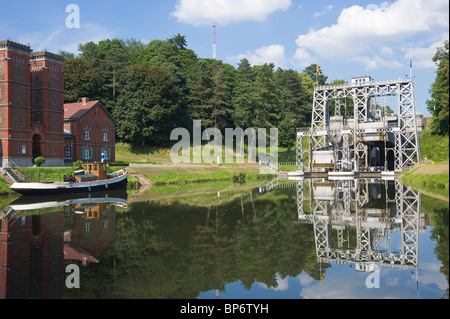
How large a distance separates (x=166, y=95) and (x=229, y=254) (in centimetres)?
6128

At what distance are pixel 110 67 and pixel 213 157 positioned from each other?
95.0 ft

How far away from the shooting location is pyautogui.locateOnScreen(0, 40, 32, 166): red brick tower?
39406mm

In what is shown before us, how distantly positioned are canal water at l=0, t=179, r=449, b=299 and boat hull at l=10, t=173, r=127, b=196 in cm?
1104

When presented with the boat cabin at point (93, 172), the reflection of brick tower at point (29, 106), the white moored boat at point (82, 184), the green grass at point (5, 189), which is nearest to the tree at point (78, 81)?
the reflection of brick tower at point (29, 106)

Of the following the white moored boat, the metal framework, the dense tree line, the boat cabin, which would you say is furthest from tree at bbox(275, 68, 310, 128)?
the metal framework

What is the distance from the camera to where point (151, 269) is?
35.3 ft

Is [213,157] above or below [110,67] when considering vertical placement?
below

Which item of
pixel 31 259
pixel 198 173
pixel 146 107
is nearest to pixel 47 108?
pixel 198 173

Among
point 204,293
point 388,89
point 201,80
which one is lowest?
point 204,293

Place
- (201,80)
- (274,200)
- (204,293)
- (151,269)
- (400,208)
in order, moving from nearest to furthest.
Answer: (204,293) < (151,269) < (400,208) < (274,200) < (201,80)

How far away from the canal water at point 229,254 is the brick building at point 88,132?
100ft
